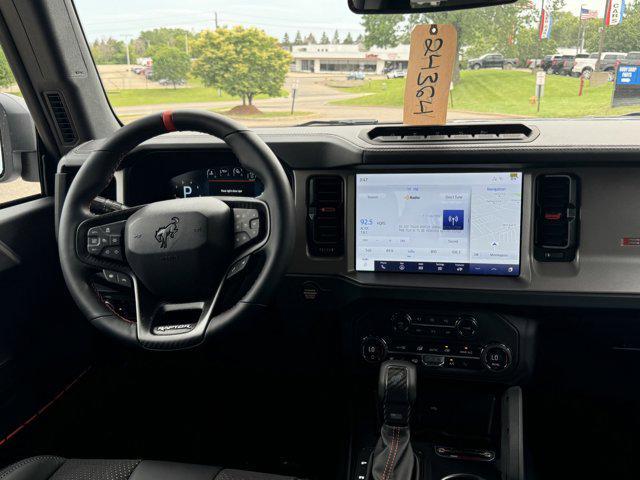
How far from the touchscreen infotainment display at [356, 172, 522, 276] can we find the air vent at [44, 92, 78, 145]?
1327mm

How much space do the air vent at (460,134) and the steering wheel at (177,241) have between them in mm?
657

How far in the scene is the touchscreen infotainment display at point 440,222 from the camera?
81.4 inches

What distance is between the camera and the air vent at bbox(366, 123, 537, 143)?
81.9 inches

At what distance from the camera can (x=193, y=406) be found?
283cm

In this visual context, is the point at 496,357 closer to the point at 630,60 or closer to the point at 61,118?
the point at 630,60

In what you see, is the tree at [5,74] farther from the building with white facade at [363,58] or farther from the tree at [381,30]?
the tree at [381,30]

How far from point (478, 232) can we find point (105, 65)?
1.79 metres

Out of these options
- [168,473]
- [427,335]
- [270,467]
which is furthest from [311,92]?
[270,467]

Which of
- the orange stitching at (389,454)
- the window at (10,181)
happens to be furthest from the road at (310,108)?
the orange stitching at (389,454)

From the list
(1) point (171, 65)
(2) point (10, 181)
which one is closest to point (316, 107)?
(1) point (171, 65)

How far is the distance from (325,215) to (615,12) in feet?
4.06

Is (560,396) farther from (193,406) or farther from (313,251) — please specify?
(193,406)

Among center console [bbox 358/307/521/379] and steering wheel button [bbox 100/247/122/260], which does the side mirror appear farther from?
center console [bbox 358/307/521/379]

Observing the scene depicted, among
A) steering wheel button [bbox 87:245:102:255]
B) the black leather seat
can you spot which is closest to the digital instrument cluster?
steering wheel button [bbox 87:245:102:255]
